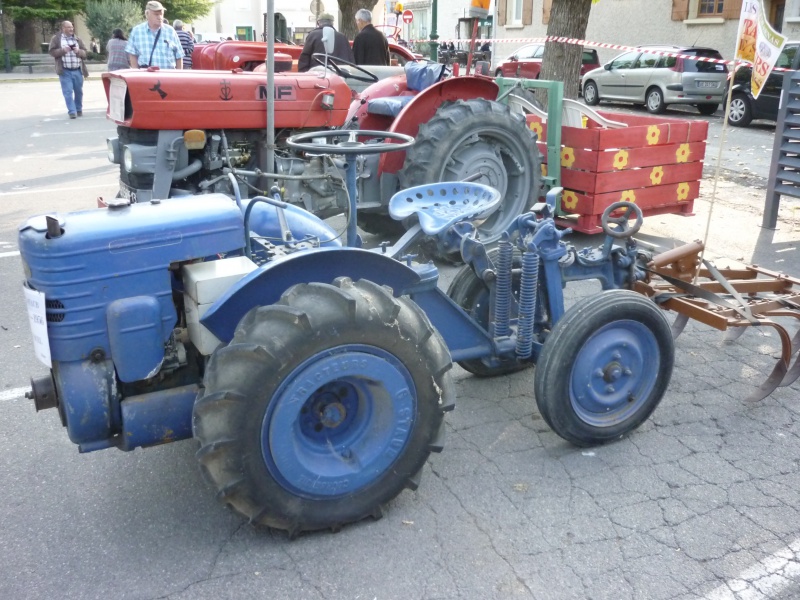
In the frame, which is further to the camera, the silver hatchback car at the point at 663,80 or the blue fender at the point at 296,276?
the silver hatchback car at the point at 663,80

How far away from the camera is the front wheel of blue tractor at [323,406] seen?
2471 millimetres

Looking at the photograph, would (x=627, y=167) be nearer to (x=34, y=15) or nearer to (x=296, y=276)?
(x=296, y=276)

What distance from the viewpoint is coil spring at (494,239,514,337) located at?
3320 mm

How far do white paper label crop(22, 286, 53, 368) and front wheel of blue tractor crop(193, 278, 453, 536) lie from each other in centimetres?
56

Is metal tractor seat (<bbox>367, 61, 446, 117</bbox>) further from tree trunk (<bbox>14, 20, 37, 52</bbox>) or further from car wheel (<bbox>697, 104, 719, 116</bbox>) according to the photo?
tree trunk (<bbox>14, 20, 37, 52</bbox>)

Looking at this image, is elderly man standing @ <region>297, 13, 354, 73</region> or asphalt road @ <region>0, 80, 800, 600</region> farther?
elderly man standing @ <region>297, 13, 354, 73</region>

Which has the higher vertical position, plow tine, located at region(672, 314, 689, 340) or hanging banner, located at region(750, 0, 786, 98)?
hanging banner, located at region(750, 0, 786, 98)

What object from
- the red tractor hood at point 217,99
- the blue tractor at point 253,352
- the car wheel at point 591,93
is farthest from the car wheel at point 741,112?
the blue tractor at point 253,352

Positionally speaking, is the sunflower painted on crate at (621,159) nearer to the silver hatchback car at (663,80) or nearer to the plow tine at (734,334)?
the plow tine at (734,334)

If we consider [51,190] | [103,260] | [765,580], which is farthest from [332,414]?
[51,190]

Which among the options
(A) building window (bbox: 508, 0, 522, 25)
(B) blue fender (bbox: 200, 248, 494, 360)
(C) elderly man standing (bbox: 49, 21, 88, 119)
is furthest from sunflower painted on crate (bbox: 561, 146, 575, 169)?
(A) building window (bbox: 508, 0, 522, 25)

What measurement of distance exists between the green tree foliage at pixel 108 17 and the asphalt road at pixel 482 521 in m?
34.7

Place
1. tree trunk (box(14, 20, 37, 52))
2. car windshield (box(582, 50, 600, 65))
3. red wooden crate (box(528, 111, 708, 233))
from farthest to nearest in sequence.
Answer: tree trunk (box(14, 20, 37, 52)) < car windshield (box(582, 50, 600, 65)) < red wooden crate (box(528, 111, 708, 233))

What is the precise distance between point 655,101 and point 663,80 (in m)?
0.54
